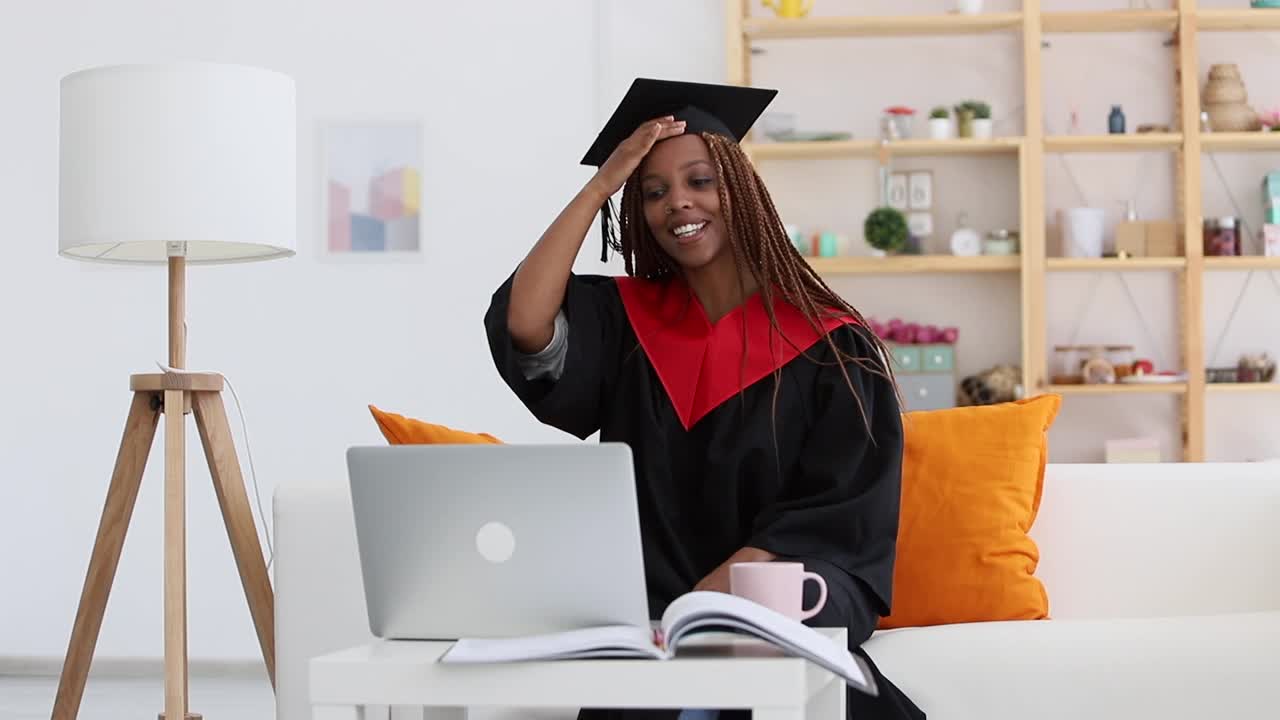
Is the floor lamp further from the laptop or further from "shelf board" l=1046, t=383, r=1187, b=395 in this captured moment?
"shelf board" l=1046, t=383, r=1187, b=395

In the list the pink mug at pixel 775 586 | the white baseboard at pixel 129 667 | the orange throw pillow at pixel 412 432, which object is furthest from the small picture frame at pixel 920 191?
the pink mug at pixel 775 586

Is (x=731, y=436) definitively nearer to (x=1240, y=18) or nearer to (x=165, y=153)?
(x=165, y=153)

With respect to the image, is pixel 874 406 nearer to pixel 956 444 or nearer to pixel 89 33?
pixel 956 444

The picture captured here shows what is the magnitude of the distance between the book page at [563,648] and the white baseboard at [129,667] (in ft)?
12.0

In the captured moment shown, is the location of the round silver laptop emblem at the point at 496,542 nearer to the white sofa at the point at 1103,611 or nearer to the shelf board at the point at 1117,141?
the white sofa at the point at 1103,611

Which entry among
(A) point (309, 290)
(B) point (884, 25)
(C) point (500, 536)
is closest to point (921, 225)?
(B) point (884, 25)

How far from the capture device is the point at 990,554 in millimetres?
2287

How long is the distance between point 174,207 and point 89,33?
254 cm

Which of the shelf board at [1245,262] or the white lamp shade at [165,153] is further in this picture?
the shelf board at [1245,262]

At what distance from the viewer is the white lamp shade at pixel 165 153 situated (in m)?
2.65

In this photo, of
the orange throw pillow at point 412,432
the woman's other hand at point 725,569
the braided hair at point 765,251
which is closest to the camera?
the woman's other hand at point 725,569

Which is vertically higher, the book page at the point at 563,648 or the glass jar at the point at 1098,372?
the glass jar at the point at 1098,372

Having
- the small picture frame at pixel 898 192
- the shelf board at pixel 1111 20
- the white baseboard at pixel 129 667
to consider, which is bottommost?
the white baseboard at pixel 129 667

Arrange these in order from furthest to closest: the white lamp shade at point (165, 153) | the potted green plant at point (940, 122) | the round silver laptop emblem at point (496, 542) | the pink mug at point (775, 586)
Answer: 1. the potted green plant at point (940, 122)
2. the white lamp shade at point (165, 153)
3. the pink mug at point (775, 586)
4. the round silver laptop emblem at point (496, 542)
